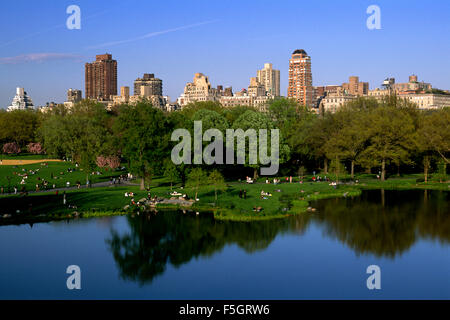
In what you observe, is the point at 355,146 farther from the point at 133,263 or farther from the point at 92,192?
the point at 133,263

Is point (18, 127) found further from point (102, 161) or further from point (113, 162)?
point (113, 162)

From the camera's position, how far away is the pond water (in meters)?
28.2

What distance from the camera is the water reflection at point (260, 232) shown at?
34688mm

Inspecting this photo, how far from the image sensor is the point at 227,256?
3462cm

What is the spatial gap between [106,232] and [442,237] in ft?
85.5

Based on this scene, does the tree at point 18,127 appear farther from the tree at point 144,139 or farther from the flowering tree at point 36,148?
the tree at point 144,139

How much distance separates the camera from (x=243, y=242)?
3791 centimetres

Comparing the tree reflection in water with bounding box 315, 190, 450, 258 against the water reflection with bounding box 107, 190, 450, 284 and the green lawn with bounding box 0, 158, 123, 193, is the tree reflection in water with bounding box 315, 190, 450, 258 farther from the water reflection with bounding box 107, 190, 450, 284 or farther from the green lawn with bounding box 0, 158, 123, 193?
the green lawn with bounding box 0, 158, 123, 193

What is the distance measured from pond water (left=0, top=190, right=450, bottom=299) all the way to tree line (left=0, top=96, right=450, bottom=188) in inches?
491

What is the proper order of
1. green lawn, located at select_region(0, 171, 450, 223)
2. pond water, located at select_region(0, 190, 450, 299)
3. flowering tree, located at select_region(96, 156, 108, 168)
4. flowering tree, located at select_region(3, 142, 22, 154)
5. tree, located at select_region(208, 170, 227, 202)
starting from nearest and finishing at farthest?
pond water, located at select_region(0, 190, 450, 299) < green lawn, located at select_region(0, 171, 450, 223) < tree, located at select_region(208, 170, 227, 202) < flowering tree, located at select_region(96, 156, 108, 168) < flowering tree, located at select_region(3, 142, 22, 154)

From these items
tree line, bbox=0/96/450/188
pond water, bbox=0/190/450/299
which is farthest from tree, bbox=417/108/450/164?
pond water, bbox=0/190/450/299

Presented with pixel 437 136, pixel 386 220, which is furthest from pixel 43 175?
pixel 437 136
